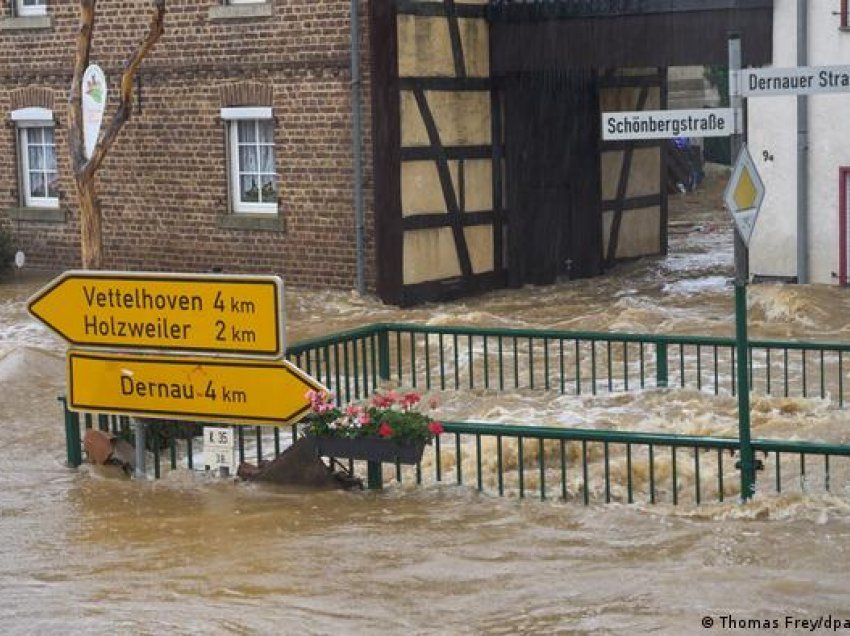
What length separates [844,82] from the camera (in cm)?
989

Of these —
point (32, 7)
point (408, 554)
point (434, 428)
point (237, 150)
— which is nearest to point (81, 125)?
point (237, 150)

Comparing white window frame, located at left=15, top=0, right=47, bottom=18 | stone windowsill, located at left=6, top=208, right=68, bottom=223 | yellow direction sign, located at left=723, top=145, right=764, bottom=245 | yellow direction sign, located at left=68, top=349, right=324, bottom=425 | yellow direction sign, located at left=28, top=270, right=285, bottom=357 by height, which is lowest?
yellow direction sign, located at left=68, top=349, right=324, bottom=425

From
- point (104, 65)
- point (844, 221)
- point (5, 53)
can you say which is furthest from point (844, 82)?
point (5, 53)

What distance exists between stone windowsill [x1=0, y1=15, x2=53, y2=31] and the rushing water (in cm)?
1129

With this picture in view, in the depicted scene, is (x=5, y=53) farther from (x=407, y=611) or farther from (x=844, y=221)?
(x=407, y=611)

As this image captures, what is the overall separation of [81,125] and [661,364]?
30.5 feet

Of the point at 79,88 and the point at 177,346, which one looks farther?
the point at 79,88

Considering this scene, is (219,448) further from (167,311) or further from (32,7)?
(32,7)

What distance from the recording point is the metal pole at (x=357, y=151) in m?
20.8

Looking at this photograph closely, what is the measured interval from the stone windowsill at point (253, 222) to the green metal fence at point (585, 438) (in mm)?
4685

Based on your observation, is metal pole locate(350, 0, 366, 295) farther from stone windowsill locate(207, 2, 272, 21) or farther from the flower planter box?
the flower planter box

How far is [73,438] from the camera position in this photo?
1234 cm

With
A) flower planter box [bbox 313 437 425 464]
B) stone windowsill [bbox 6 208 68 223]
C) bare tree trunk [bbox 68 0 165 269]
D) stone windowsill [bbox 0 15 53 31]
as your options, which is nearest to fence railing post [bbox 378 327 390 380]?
flower planter box [bbox 313 437 425 464]

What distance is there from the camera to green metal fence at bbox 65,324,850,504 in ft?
34.7
